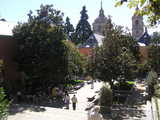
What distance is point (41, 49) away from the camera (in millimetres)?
23188

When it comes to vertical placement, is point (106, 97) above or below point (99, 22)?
below

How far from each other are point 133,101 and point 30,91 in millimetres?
9458

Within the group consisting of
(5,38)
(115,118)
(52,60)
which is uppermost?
(5,38)

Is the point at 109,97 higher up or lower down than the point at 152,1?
lower down

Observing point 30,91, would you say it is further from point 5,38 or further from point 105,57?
point 105,57

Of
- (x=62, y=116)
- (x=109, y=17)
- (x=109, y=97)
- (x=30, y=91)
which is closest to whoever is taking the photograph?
(x=62, y=116)

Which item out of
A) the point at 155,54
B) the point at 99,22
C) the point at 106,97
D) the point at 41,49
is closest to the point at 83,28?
Result: the point at 99,22

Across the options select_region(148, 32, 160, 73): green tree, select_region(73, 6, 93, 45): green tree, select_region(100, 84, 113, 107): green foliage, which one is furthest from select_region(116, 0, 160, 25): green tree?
select_region(73, 6, 93, 45): green tree

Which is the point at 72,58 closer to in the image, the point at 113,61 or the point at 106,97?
the point at 113,61

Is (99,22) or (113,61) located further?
(99,22)

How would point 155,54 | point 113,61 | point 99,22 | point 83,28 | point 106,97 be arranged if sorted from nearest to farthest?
point 106,97, point 113,61, point 155,54, point 99,22, point 83,28

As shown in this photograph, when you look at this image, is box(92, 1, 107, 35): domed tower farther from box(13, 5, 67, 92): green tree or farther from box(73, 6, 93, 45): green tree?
box(13, 5, 67, 92): green tree

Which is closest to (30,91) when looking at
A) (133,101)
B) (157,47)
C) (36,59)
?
(36,59)

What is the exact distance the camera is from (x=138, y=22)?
71.3 metres
